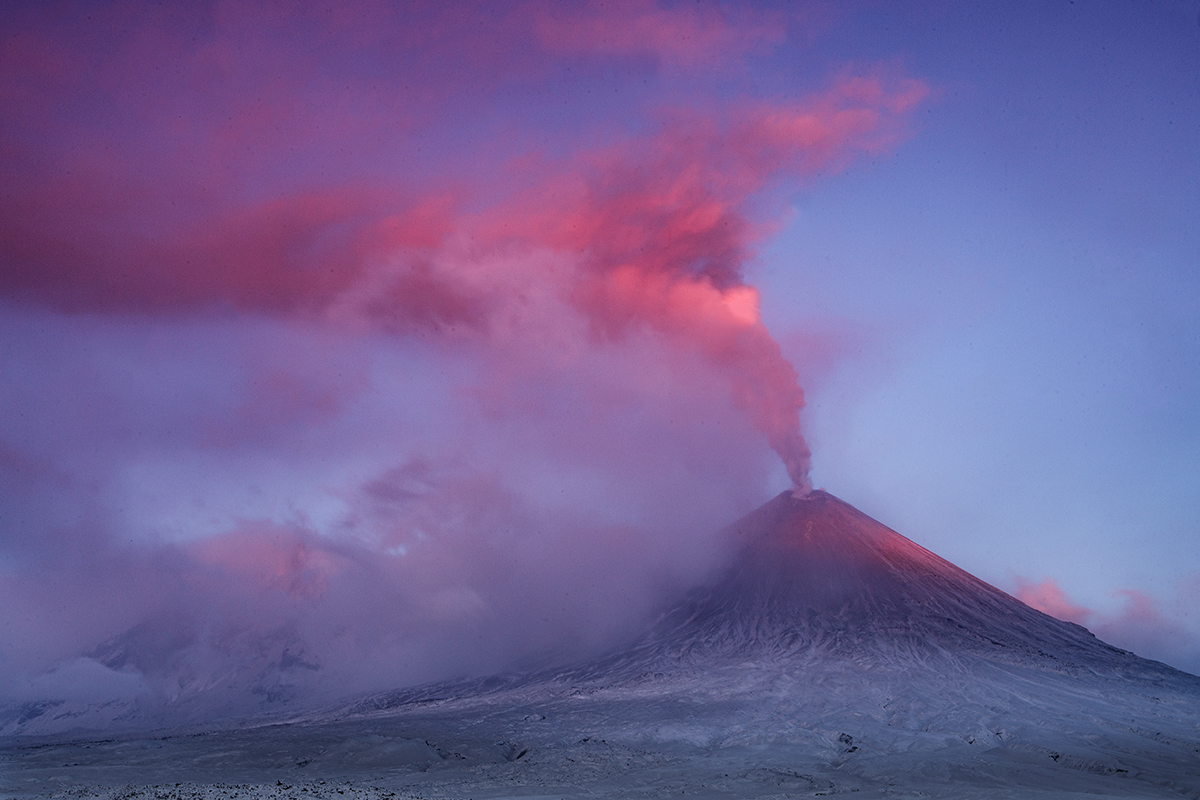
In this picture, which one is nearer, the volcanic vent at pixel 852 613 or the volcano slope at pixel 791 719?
the volcano slope at pixel 791 719

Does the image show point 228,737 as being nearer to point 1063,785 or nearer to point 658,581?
point 1063,785

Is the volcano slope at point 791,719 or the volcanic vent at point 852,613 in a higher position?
the volcanic vent at point 852,613

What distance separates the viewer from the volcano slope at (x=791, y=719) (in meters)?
51.0

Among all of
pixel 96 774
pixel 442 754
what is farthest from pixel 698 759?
pixel 96 774

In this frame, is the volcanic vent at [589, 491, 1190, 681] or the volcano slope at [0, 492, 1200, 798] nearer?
the volcano slope at [0, 492, 1200, 798]

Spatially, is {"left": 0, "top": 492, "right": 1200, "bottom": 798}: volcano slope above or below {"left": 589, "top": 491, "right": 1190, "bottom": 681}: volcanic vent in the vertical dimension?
below

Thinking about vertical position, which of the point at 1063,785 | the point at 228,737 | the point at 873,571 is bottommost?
the point at 1063,785

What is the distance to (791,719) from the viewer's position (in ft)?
228

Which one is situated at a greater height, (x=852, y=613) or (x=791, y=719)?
(x=852, y=613)

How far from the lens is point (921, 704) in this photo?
7294 cm

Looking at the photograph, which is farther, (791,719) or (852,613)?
(852,613)

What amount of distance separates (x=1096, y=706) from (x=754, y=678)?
31.9 m

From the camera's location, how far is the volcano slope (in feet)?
167

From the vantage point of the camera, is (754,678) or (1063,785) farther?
(754,678)
